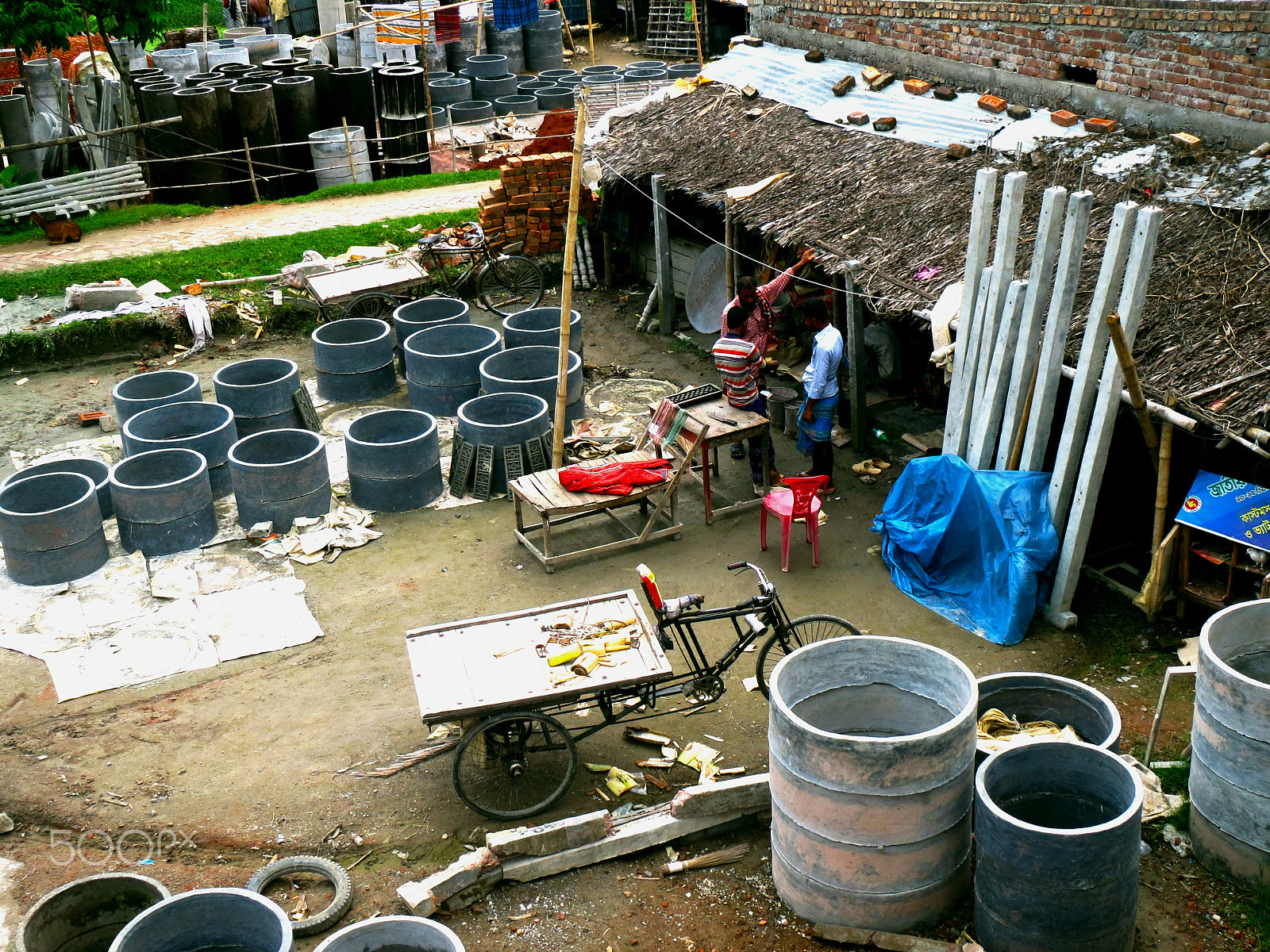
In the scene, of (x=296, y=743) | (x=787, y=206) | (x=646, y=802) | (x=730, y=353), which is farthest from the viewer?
(x=787, y=206)

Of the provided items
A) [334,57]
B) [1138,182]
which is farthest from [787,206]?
[334,57]

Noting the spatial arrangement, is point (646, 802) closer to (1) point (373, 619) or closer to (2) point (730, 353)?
(1) point (373, 619)

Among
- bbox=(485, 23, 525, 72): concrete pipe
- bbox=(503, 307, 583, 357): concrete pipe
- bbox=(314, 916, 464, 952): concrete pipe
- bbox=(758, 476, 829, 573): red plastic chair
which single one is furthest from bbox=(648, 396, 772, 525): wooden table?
bbox=(485, 23, 525, 72): concrete pipe

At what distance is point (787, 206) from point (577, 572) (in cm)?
460

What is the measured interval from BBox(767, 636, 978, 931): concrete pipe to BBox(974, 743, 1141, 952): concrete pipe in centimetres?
24

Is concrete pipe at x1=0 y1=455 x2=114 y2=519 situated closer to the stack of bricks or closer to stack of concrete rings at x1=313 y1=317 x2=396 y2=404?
stack of concrete rings at x1=313 y1=317 x2=396 y2=404

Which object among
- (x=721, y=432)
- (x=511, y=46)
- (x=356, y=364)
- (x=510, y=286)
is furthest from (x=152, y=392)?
(x=511, y=46)

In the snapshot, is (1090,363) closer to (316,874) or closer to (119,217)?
(316,874)

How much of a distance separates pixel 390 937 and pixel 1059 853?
10.5 ft

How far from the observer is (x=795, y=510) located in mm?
9688

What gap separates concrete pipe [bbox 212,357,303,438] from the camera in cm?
1227

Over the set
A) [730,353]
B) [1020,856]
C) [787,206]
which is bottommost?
[1020,856]

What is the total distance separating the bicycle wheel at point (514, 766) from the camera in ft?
23.1

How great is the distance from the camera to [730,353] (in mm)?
10383
